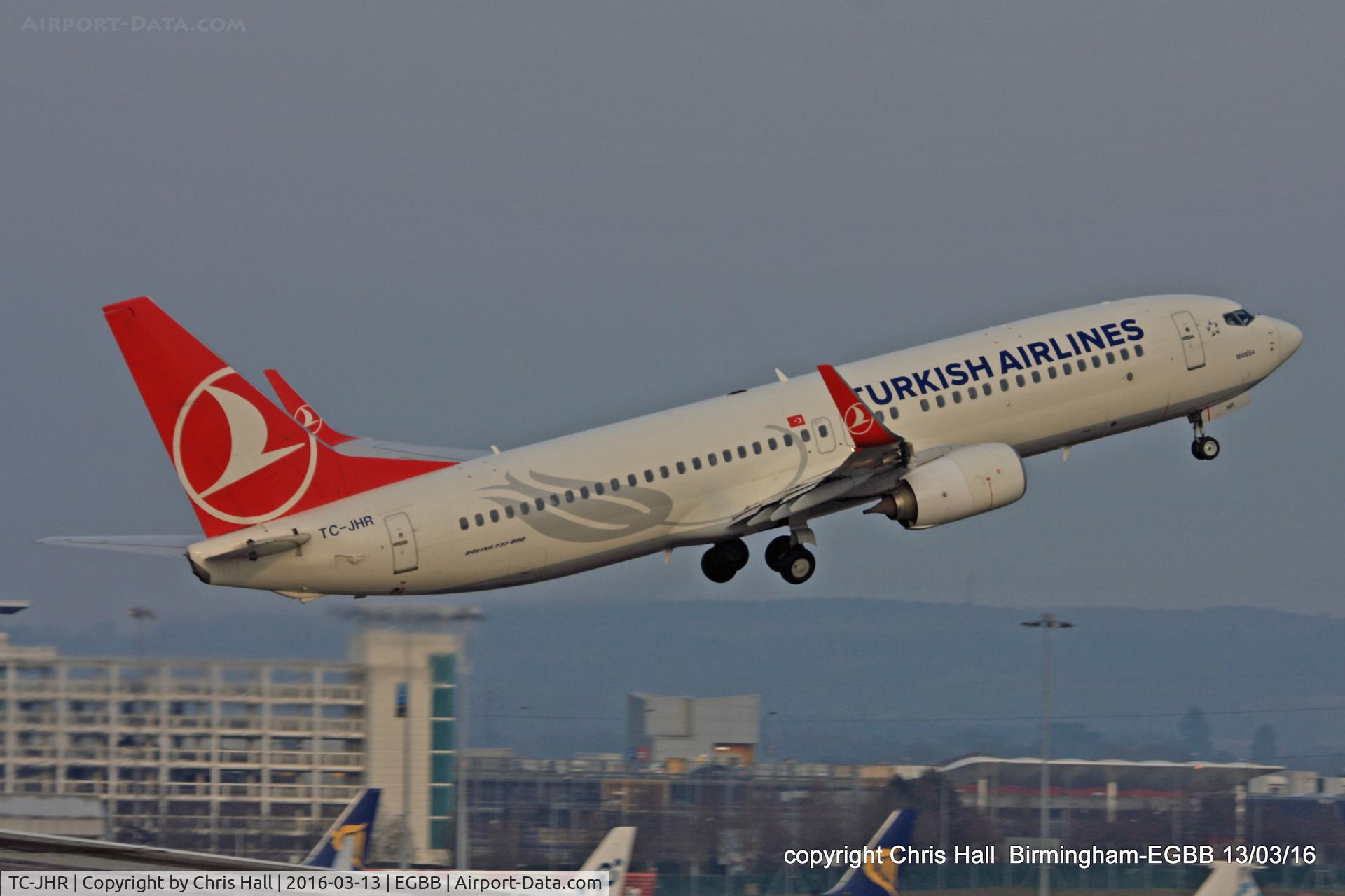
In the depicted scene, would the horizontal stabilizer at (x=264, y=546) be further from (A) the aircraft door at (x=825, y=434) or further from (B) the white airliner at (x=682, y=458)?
(A) the aircraft door at (x=825, y=434)

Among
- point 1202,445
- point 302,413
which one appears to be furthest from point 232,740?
point 1202,445

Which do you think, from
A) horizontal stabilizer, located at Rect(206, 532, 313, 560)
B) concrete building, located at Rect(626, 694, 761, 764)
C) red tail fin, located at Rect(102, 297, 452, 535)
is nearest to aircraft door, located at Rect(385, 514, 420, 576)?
red tail fin, located at Rect(102, 297, 452, 535)

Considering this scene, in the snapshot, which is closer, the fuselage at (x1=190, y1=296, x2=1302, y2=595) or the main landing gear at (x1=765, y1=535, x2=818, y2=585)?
the fuselage at (x1=190, y1=296, x2=1302, y2=595)

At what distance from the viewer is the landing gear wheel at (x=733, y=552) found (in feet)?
171

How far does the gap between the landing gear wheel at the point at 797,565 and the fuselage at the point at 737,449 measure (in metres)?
1.21

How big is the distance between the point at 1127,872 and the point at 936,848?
8803 mm

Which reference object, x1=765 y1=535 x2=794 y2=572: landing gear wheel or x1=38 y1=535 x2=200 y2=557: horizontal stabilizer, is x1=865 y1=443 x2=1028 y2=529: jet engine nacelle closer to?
x1=765 y1=535 x2=794 y2=572: landing gear wheel

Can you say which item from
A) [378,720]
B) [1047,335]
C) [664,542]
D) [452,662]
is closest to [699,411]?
[664,542]

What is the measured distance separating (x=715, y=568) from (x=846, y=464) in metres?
6.43

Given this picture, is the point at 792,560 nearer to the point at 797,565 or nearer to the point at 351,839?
the point at 797,565

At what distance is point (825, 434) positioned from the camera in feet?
162

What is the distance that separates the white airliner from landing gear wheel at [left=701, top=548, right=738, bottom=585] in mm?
54

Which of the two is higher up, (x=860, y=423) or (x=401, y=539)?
(x=860, y=423)

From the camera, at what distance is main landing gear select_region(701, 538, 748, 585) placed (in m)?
52.1
